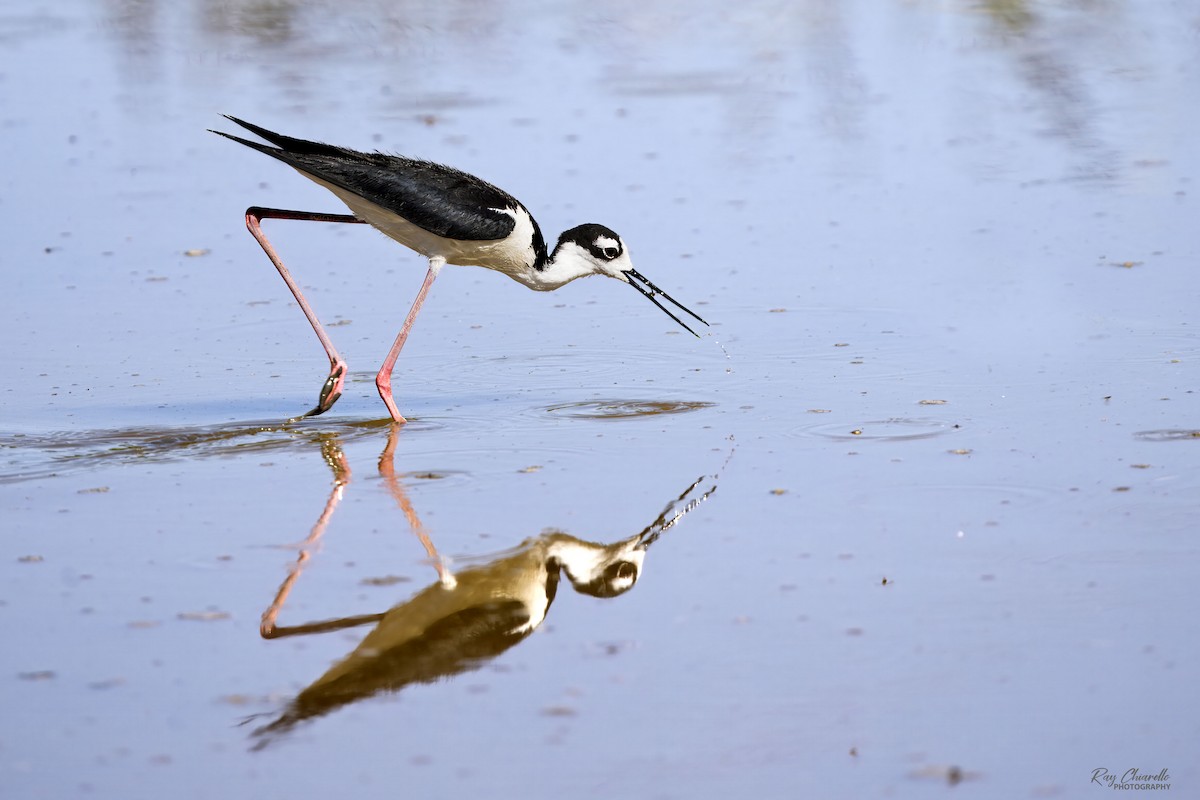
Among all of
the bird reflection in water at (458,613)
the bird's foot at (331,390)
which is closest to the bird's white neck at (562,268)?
the bird's foot at (331,390)

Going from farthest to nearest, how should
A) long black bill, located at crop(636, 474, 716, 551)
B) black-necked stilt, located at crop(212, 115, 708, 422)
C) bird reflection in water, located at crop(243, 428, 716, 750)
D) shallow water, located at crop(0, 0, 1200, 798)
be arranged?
black-necked stilt, located at crop(212, 115, 708, 422), long black bill, located at crop(636, 474, 716, 551), bird reflection in water, located at crop(243, 428, 716, 750), shallow water, located at crop(0, 0, 1200, 798)

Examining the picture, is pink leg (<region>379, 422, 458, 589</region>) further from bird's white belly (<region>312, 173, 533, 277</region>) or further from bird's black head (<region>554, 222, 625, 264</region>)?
bird's black head (<region>554, 222, 625, 264</region>)

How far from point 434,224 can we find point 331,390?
807mm

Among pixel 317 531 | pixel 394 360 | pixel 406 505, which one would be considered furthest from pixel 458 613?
pixel 394 360

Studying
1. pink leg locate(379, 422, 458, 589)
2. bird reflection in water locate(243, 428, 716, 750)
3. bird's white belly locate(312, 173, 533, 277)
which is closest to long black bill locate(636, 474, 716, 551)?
bird reflection in water locate(243, 428, 716, 750)

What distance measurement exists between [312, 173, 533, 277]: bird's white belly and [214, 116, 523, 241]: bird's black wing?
0.18ft

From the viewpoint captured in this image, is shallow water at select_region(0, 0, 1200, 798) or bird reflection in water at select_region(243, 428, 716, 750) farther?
bird reflection in water at select_region(243, 428, 716, 750)

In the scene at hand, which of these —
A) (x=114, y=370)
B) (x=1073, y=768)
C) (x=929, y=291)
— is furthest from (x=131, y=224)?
(x=1073, y=768)

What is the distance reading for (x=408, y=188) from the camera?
22.3 feet

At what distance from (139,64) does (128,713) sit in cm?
1070

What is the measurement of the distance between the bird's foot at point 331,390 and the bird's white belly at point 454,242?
2.27 ft

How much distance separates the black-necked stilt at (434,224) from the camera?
679 centimetres

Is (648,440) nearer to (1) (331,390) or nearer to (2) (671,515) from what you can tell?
(2) (671,515)

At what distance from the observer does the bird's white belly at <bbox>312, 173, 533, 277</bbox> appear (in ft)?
22.7
